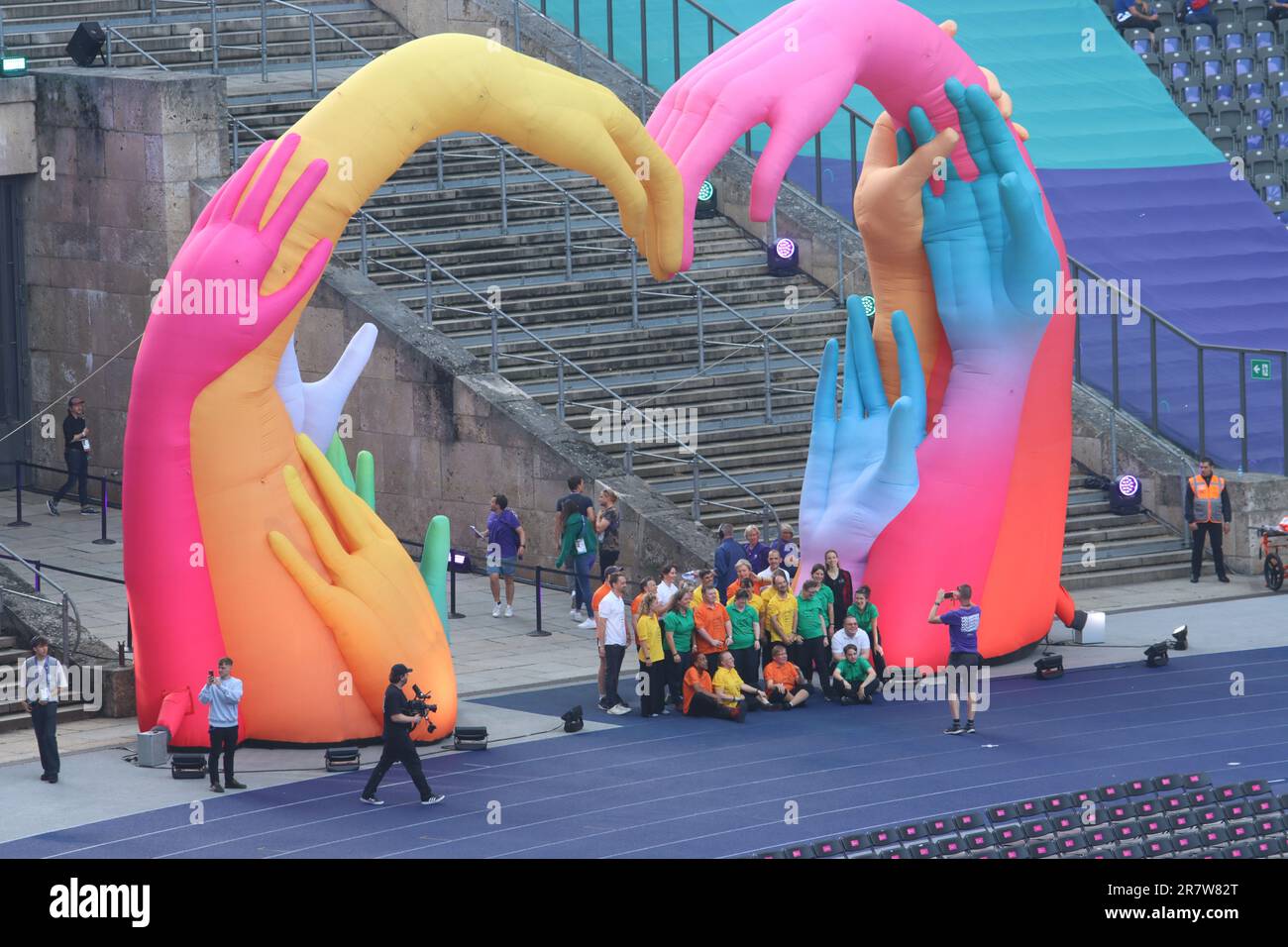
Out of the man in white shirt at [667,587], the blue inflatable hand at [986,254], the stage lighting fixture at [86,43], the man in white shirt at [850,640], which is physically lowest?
the man in white shirt at [850,640]

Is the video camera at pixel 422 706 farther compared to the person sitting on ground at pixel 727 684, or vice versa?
the person sitting on ground at pixel 727 684

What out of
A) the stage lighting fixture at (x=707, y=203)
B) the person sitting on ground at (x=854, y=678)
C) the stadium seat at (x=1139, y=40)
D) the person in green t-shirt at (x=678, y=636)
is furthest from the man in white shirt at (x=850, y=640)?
the stadium seat at (x=1139, y=40)

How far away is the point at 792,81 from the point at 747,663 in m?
6.11

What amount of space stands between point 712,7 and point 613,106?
15445 millimetres

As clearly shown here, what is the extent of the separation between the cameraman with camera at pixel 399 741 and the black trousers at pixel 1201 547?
13.5 meters

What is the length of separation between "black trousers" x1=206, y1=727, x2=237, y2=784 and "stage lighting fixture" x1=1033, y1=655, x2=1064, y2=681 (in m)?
9.22

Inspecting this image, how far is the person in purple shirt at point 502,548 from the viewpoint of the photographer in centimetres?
2978

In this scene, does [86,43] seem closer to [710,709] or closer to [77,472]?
[77,472]

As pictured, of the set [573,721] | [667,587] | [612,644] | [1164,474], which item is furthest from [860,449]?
[1164,474]

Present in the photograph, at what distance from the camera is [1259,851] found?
62.5ft

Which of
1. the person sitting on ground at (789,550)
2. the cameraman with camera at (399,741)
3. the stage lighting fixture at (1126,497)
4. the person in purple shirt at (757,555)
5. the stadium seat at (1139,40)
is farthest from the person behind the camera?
the stadium seat at (1139,40)

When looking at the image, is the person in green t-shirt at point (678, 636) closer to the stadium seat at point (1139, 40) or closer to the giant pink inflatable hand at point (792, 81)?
Result: the giant pink inflatable hand at point (792, 81)
